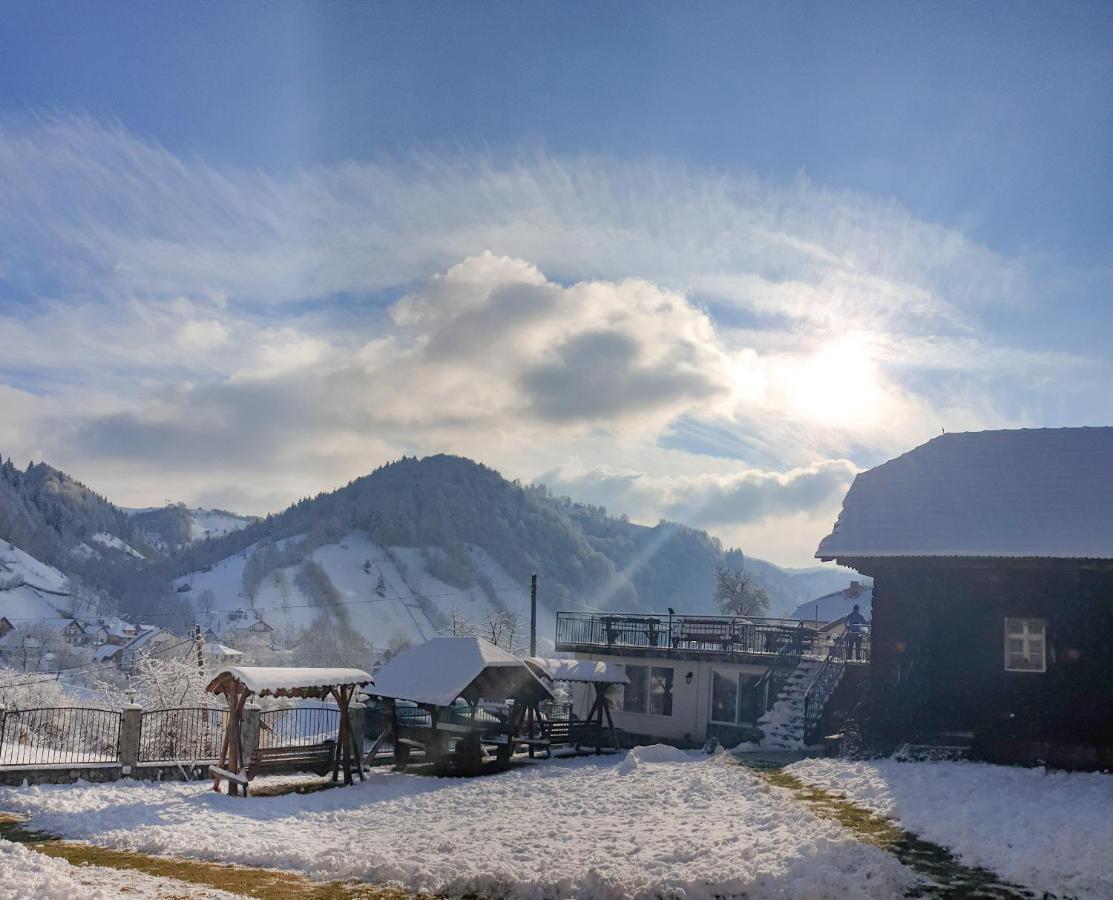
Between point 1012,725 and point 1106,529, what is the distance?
4766mm

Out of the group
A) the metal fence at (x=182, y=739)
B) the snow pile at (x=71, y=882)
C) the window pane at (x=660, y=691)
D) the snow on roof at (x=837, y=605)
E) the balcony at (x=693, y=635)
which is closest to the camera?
the snow pile at (x=71, y=882)

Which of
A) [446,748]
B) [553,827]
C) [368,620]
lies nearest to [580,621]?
[446,748]

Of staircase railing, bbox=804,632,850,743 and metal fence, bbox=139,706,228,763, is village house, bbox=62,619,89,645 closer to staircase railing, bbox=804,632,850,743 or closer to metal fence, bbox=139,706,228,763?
metal fence, bbox=139,706,228,763

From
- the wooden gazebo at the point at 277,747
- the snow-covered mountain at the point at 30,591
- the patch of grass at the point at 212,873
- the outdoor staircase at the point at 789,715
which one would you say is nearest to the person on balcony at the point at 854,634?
the outdoor staircase at the point at 789,715

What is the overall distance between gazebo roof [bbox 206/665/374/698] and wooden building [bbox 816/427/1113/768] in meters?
12.1

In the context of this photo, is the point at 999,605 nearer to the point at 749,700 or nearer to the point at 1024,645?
the point at 1024,645

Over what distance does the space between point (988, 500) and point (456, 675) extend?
13935mm

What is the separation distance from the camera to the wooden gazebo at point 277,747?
19.8 m

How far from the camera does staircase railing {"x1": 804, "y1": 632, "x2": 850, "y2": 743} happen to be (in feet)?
83.9

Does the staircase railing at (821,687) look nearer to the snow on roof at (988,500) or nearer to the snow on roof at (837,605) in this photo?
the snow on roof at (988,500)

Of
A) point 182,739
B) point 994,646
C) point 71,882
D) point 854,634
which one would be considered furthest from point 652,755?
point 71,882

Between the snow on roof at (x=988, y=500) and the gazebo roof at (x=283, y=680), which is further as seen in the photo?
the snow on roof at (x=988, y=500)

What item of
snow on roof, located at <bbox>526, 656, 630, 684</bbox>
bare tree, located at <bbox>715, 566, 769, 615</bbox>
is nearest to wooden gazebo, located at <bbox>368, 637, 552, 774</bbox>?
snow on roof, located at <bbox>526, 656, 630, 684</bbox>

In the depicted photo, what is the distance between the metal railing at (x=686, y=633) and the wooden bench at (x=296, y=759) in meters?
13.5
